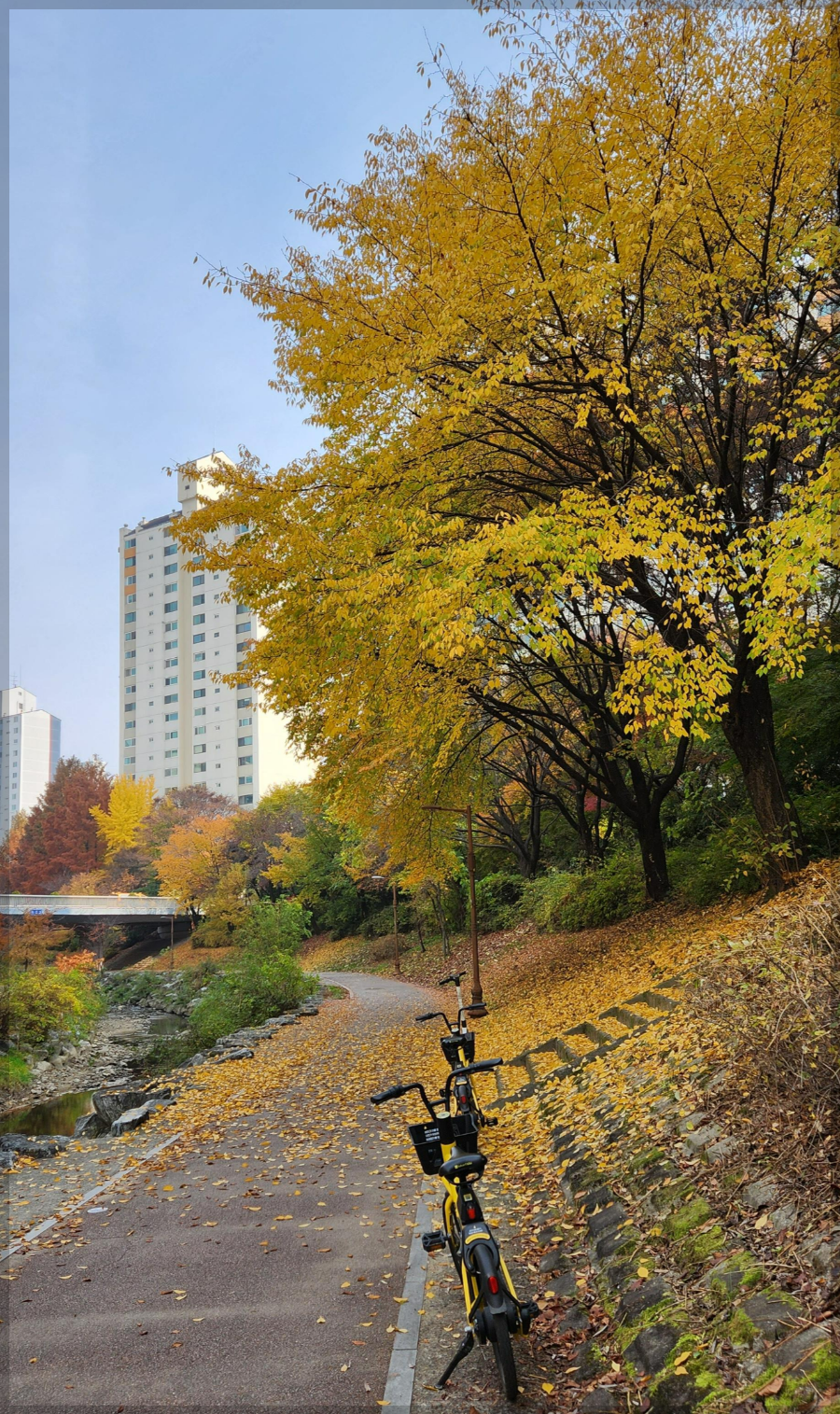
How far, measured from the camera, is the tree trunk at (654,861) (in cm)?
1542

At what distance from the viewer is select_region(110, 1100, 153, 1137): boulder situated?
9.91 metres

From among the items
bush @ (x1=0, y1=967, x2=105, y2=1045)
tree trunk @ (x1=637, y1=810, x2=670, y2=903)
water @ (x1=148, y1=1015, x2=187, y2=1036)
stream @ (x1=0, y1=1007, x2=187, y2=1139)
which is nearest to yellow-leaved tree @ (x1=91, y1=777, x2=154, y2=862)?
water @ (x1=148, y1=1015, x2=187, y2=1036)

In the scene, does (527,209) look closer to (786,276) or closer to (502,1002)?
(786,276)

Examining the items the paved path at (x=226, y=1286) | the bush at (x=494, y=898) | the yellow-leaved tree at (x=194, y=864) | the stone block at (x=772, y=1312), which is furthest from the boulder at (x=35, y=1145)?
the yellow-leaved tree at (x=194, y=864)

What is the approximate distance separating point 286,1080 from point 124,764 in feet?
280

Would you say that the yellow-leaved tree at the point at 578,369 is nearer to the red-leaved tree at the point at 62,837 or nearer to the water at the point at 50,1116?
the water at the point at 50,1116

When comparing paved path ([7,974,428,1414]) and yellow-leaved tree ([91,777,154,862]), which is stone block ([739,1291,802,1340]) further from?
yellow-leaved tree ([91,777,154,862])

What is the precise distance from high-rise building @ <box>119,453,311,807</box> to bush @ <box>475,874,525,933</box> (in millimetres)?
51206

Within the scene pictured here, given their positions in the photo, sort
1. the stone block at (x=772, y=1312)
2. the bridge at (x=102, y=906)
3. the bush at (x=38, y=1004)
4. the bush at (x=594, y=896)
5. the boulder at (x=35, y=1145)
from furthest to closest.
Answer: the bridge at (x=102, y=906)
the bush at (x=38, y=1004)
the bush at (x=594, y=896)
the boulder at (x=35, y=1145)
the stone block at (x=772, y=1312)

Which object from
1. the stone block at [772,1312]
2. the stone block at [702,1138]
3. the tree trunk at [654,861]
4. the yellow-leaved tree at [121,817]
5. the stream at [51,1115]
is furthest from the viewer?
the yellow-leaved tree at [121,817]

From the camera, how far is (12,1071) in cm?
1619

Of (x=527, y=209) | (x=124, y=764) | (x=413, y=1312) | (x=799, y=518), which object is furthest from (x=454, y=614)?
(x=124, y=764)

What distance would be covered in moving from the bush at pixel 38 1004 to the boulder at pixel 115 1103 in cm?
807

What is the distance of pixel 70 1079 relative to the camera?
17.5 metres
